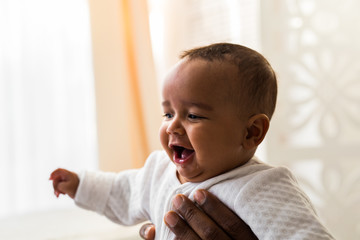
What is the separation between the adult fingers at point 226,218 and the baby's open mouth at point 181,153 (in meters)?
0.08

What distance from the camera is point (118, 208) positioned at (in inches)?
40.8

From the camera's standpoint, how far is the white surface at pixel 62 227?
1324 mm

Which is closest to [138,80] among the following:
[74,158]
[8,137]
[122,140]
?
[122,140]

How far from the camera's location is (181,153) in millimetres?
833

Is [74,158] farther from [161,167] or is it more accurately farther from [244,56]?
[244,56]

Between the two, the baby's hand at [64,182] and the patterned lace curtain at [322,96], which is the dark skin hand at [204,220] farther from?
the patterned lace curtain at [322,96]

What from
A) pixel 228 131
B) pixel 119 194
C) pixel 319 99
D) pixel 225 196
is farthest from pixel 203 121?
pixel 319 99

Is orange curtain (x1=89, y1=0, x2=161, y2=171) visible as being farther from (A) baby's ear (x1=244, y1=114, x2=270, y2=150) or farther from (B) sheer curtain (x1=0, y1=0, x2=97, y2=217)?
(A) baby's ear (x1=244, y1=114, x2=270, y2=150)

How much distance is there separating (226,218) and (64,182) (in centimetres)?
45

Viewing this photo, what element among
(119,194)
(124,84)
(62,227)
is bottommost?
(62,227)

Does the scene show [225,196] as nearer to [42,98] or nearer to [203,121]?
[203,121]

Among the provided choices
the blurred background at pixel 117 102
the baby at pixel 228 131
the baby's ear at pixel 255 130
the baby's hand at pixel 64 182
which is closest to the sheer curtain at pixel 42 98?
the blurred background at pixel 117 102

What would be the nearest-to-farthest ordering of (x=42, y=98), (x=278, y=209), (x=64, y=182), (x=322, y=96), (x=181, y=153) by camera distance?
1. (x=278, y=209)
2. (x=181, y=153)
3. (x=64, y=182)
4. (x=42, y=98)
5. (x=322, y=96)

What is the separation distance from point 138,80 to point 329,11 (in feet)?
2.44
